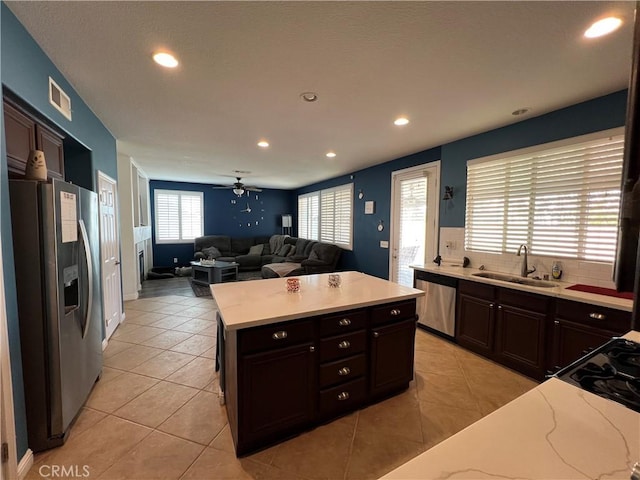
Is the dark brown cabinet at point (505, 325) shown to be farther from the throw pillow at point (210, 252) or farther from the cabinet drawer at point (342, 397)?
the throw pillow at point (210, 252)

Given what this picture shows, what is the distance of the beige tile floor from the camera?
166 centimetres

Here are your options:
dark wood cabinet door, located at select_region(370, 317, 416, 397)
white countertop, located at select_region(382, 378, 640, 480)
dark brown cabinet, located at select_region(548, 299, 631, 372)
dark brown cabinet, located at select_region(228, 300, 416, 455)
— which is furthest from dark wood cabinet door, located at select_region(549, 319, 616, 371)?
white countertop, located at select_region(382, 378, 640, 480)

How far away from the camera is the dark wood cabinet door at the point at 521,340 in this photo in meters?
2.51

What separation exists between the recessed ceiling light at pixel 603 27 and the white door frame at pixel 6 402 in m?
3.44

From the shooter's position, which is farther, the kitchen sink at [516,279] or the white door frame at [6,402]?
the kitchen sink at [516,279]

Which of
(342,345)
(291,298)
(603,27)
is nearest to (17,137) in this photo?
(291,298)

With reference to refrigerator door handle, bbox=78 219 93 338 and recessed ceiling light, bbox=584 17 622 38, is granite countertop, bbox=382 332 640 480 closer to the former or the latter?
recessed ceiling light, bbox=584 17 622 38

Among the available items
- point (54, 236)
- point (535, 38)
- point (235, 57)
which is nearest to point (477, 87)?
point (535, 38)

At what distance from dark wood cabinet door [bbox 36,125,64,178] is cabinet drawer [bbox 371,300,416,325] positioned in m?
2.87

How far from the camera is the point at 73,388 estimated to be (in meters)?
1.92

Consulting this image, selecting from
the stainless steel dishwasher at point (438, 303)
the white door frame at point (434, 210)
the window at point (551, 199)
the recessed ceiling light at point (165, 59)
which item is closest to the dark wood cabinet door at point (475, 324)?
the stainless steel dishwasher at point (438, 303)

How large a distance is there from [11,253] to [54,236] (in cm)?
20

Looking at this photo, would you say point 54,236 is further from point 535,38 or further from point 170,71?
point 535,38

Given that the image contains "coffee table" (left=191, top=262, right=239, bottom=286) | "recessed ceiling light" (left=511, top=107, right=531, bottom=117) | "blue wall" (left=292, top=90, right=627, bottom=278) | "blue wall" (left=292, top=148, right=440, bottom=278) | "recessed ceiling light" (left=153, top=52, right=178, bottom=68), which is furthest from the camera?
"coffee table" (left=191, top=262, right=239, bottom=286)
